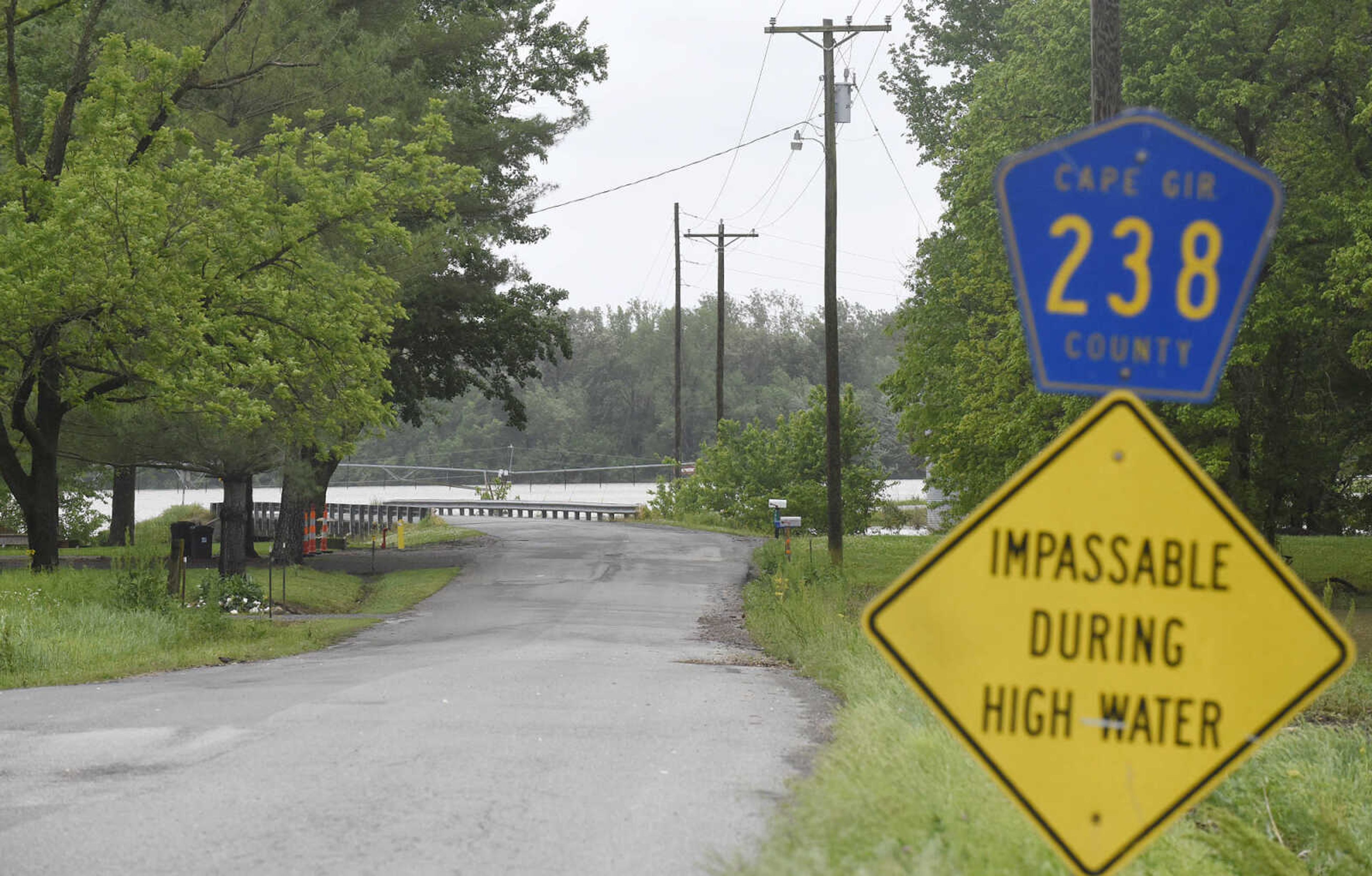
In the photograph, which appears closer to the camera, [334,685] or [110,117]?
[334,685]

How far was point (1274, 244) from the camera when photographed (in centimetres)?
2389

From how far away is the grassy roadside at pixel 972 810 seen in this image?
16.8 feet

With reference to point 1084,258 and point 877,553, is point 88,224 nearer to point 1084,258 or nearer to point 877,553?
point 1084,258

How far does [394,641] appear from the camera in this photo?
62.4ft

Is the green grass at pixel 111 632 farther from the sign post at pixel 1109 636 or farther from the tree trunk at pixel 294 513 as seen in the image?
the sign post at pixel 1109 636

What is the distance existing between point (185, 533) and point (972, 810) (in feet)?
93.3

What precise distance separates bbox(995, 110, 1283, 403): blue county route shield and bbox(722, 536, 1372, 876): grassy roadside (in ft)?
5.46

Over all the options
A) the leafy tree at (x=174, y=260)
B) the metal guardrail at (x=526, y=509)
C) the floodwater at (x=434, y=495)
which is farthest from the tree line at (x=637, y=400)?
the leafy tree at (x=174, y=260)

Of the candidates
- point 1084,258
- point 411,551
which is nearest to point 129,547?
point 411,551

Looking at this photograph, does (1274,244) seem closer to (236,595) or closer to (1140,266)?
(236,595)

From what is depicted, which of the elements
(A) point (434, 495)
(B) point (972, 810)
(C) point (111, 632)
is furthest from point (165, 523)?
(B) point (972, 810)

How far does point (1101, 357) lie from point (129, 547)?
111ft

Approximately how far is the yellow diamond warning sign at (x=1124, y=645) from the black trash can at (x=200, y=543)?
2971cm

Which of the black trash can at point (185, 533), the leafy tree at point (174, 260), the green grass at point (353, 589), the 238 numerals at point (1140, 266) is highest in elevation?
the leafy tree at point (174, 260)
